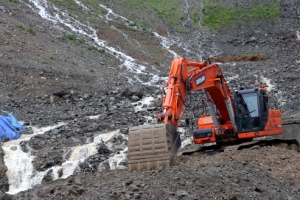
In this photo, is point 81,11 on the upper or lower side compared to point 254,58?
upper

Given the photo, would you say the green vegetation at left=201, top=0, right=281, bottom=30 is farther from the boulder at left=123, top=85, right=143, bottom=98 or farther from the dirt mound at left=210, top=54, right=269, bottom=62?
the boulder at left=123, top=85, right=143, bottom=98

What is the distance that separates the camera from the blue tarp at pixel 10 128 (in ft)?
61.7

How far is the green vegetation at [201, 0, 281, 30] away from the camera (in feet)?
154

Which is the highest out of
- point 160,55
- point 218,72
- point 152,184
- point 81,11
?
point 81,11

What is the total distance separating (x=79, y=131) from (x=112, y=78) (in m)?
9.81

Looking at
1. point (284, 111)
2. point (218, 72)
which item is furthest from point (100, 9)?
point (218, 72)

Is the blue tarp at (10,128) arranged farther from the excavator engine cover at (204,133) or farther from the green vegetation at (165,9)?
the green vegetation at (165,9)

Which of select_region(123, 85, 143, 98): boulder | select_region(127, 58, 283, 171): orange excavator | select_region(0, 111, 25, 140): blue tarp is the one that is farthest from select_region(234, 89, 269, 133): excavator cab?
select_region(123, 85, 143, 98): boulder

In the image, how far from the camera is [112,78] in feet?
94.6

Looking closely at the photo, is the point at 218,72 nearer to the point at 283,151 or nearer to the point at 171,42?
the point at 283,151

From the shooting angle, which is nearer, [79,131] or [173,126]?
[173,126]

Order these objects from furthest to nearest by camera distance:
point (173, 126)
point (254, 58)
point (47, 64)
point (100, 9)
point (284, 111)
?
point (100, 9) → point (254, 58) → point (47, 64) → point (284, 111) → point (173, 126)

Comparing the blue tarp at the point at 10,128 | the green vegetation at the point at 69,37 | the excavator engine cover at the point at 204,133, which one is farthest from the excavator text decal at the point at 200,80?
the green vegetation at the point at 69,37

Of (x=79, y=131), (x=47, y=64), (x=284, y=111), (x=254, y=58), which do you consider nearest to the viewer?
(x=79, y=131)
